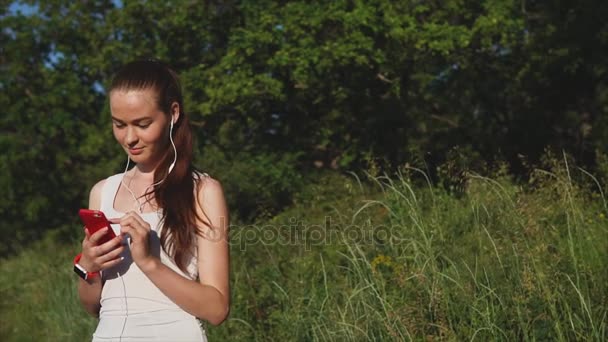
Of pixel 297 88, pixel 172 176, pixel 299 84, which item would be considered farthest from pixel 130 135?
pixel 297 88

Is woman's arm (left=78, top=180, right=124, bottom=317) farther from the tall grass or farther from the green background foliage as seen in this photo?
the green background foliage

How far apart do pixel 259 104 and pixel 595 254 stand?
34.7ft

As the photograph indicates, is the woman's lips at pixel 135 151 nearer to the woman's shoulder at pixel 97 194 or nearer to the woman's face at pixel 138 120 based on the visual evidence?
the woman's face at pixel 138 120

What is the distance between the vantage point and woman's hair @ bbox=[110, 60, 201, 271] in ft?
6.34

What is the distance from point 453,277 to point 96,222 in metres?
2.61

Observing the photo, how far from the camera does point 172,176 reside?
1986mm

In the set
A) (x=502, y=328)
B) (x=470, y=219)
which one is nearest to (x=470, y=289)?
(x=502, y=328)

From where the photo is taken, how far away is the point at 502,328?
3.64m

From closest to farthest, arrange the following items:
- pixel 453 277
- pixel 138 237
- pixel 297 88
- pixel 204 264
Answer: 1. pixel 138 237
2. pixel 204 264
3. pixel 453 277
4. pixel 297 88

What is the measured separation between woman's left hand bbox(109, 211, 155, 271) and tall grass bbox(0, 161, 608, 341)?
192 cm

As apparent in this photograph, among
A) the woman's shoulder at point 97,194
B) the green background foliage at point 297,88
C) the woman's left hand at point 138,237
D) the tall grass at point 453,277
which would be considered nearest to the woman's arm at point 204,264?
the woman's left hand at point 138,237

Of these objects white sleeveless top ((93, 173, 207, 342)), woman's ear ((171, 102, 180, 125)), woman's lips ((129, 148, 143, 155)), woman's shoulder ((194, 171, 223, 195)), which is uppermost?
woman's ear ((171, 102, 180, 125))

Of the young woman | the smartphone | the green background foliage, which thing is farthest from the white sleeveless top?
the green background foliage

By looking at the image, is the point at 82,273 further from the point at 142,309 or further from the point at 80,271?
the point at 142,309
